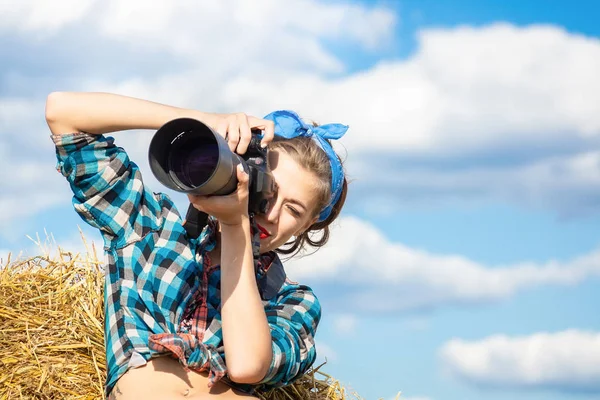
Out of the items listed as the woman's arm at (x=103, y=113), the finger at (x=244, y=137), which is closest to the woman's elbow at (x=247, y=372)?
the finger at (x=244, y=137)

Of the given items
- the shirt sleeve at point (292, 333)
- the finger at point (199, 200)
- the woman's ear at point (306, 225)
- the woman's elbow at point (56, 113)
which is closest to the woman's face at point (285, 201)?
the woman's ear at point (306, 225)

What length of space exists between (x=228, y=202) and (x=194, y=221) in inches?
12.4

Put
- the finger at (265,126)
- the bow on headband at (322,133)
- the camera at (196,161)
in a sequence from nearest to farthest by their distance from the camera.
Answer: the camera at (196,161) < the finger at (265,126) < the bow on headband at (322,133)

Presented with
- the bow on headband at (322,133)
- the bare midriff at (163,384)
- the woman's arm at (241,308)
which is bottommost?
the bare midriff at (163,384)

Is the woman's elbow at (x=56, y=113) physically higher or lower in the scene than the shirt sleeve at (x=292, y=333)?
higher

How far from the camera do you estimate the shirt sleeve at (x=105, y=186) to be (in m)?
2.43

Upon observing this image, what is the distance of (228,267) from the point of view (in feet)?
7.55

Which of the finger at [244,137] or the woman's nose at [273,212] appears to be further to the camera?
the woman's nose at [273,212]

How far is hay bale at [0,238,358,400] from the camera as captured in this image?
2865 millimetres

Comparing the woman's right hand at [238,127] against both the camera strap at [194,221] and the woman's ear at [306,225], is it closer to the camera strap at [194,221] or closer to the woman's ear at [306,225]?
the camera strap at [194,221]

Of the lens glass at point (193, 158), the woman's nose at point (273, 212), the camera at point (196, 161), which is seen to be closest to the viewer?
the camera at point (196, 161)

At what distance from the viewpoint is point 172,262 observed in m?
2.48

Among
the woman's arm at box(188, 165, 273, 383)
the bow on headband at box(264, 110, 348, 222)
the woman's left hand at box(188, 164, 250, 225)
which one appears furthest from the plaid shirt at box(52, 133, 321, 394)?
the bow on headband at box(264, 110, 348, 222)

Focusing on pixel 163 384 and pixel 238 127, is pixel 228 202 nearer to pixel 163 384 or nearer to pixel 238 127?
pixel 238 127
